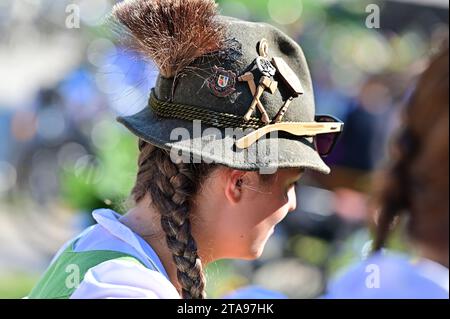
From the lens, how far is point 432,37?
8570 millimetres

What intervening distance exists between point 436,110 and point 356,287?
2.03 ft

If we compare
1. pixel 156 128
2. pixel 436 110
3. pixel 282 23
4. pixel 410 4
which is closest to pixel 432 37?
pixel 410 4

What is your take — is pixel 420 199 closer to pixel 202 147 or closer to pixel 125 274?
pixel 202 147

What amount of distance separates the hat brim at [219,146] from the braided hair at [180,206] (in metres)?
0.08

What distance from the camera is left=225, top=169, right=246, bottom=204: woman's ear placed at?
6.90 feet

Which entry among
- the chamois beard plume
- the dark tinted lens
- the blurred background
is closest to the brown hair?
the dark tinted lens

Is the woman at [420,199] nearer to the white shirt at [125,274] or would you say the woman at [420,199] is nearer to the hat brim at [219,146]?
the hat brim at [219,146]

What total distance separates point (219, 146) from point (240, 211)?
8.7 inches

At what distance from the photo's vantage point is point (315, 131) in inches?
86.4

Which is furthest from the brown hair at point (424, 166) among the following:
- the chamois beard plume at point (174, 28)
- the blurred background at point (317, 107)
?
the blurred background at point (317, 107)

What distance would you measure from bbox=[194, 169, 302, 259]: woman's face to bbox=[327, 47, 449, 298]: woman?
47cm

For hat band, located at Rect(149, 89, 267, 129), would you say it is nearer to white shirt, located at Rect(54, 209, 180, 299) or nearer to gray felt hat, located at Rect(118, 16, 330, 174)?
gray felt hat, located at Rect(118, 16, 330, 174)

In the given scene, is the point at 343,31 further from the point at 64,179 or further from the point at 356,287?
the point at 356,287
